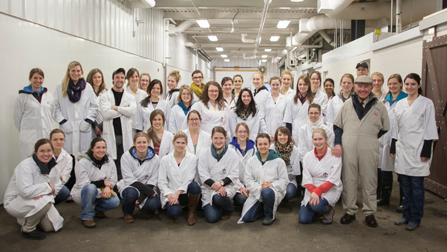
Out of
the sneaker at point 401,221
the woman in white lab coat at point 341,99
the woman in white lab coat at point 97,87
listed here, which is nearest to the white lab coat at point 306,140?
the woman in white lab coat at point 341,99

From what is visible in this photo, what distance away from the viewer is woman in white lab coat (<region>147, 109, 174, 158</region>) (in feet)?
13.0

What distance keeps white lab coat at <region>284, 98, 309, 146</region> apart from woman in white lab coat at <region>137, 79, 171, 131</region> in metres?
1.71

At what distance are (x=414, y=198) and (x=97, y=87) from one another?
3.96m

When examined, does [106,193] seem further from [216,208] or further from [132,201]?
[216,208]

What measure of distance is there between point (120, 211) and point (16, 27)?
2432 millimetres

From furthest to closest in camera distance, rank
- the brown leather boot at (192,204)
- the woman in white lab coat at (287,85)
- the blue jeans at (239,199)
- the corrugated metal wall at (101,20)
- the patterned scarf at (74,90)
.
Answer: the woman in white lab coat at (287,85), the corrugated metal wall at (101,20), the patterned scarf at (74,90), the blue jeans at (239,199), the brown leather boot at (192,204)

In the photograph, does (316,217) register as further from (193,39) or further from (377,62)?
(193,39)

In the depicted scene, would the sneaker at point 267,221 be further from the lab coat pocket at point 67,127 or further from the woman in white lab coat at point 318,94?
the lab coat pocket at point 67,127

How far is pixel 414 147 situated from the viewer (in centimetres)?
337

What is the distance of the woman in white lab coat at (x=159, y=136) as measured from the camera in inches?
156

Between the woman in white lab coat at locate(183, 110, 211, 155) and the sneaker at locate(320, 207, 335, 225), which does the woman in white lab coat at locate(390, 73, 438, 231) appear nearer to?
the sneaker at locate(320, 207, 335, 225)

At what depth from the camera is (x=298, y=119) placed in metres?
4.54

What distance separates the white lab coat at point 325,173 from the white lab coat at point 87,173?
80.6 inches

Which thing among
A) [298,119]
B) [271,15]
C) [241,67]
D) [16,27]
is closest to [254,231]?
[298,119]
